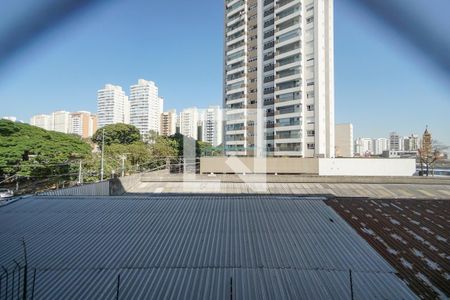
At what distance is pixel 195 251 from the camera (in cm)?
401

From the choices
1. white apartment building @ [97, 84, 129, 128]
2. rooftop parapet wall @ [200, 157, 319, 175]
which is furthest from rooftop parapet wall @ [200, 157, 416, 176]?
white apartment building @ [97, 84, 129, 128]

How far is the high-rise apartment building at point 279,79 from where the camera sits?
87.7ft

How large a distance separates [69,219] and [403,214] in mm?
6330

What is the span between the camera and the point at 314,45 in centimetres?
2664

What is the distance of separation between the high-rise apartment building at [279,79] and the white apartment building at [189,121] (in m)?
8.59

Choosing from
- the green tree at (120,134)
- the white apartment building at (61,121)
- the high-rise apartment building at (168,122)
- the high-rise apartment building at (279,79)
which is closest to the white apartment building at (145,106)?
the high-rise apartment building at (168,122)

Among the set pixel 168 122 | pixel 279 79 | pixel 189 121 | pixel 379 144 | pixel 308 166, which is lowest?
pixel 308 166

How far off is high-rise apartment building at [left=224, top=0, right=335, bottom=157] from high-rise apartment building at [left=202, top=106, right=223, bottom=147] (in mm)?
1583

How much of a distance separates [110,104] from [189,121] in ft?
60.3

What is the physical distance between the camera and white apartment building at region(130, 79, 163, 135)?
175ft

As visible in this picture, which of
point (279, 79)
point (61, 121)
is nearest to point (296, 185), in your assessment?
point (279, 79)

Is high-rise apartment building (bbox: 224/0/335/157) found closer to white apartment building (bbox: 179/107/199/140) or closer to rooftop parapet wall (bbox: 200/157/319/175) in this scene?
white apartment building (bbox: 179/107/199/140)

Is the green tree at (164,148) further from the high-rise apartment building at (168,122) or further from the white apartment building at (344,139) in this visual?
the high-rise apartment building at (168,122)

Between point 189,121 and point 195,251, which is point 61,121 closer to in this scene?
point 189,121
